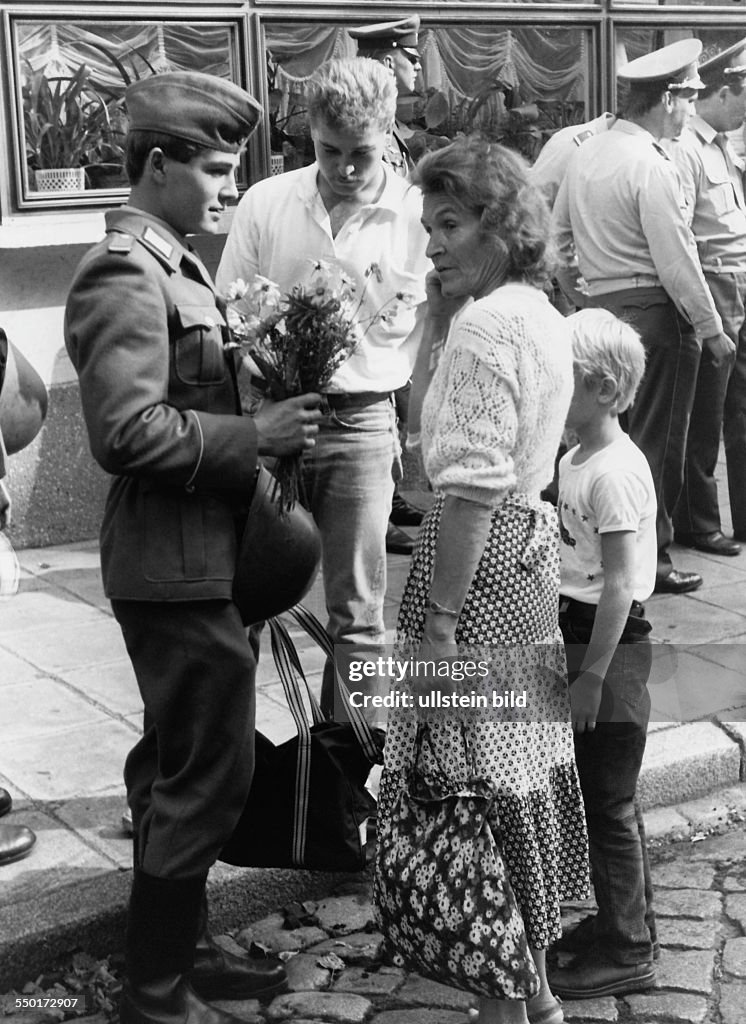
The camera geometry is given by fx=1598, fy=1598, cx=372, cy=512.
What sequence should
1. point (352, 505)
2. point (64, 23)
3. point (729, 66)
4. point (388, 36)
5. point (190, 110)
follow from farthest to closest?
point (729, 66)
point (388, 36)
point (64, 23)
point (352, 505)
point (190, 110)

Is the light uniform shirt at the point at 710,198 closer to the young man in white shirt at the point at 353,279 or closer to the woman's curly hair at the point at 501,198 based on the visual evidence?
the young man in white shirt at the point at 353,279

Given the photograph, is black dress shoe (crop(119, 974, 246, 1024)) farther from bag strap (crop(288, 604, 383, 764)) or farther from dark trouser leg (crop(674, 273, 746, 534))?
dark trouser leg (crop(674, 273, 746, 534))

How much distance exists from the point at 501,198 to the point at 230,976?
1837 mm

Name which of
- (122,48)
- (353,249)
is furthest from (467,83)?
(353,249)

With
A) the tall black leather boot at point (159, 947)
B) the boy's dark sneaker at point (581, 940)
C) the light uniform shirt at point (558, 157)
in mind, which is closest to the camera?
the tall black leather boot at point (159, 947)

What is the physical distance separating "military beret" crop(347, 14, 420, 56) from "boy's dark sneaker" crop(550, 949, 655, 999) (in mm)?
4304

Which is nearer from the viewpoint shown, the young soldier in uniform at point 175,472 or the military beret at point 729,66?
the young soldier in uniform at point 175,472

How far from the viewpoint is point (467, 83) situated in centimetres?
791

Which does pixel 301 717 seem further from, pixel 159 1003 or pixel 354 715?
pixel 159 1003

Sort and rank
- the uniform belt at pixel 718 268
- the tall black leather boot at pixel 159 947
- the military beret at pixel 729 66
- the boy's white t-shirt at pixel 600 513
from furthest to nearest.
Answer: the military beret at pixel 729 66
the uniform belt at pixel 718 268
the boy's white t-shirt at pixel 600 513
the tall black leather boot at pixel 159 947

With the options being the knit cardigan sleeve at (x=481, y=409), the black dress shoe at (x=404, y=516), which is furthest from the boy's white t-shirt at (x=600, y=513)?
the black dress shoe at (x=404, y=516)

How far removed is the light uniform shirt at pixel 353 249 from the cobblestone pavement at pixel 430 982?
141 cm

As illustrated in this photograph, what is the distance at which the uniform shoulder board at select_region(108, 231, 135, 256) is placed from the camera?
309cm

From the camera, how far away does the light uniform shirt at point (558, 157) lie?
6.85m
